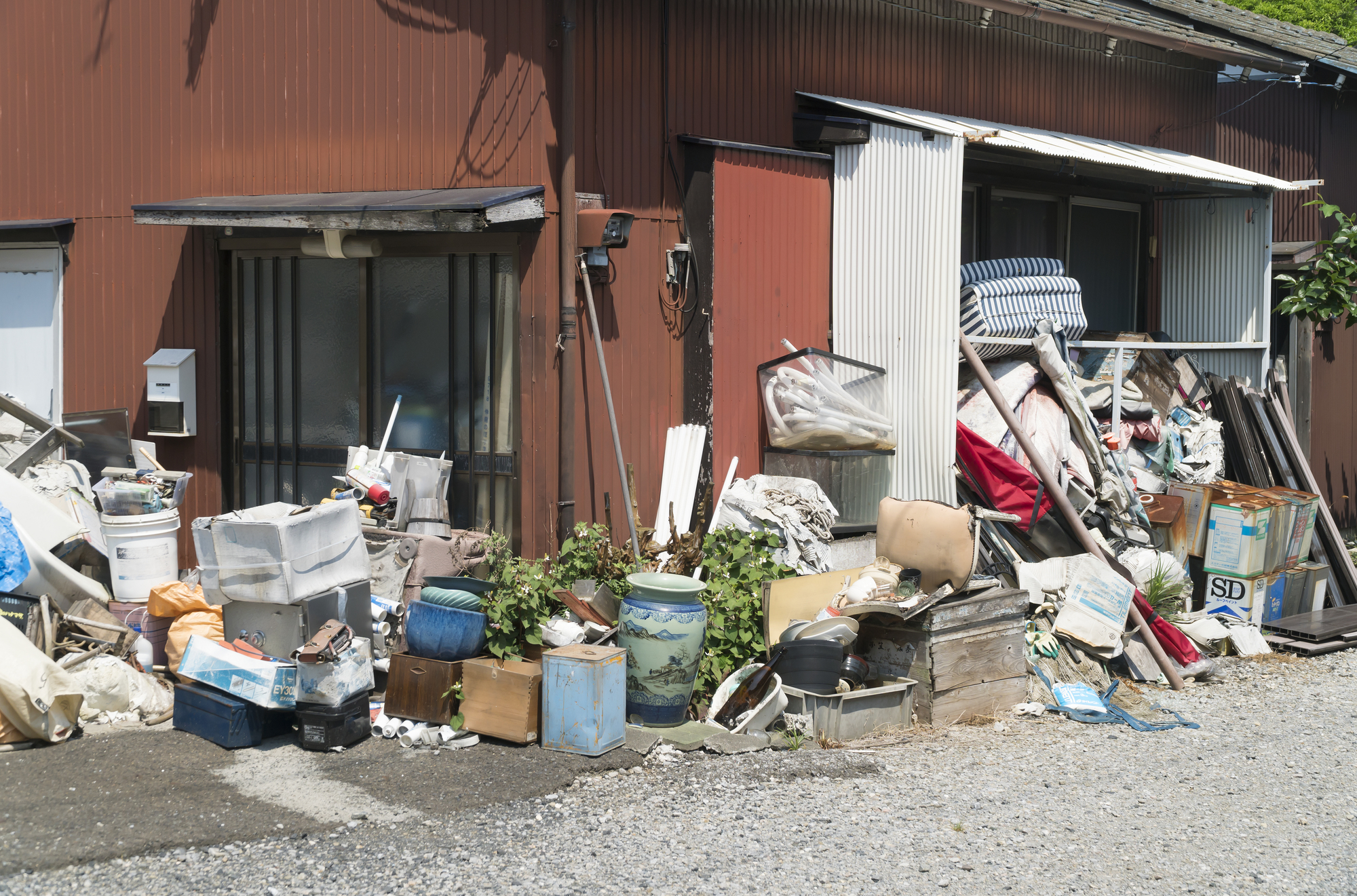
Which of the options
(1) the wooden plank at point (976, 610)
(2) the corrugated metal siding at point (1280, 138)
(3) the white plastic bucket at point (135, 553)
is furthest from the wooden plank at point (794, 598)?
(2) the corrugated metal siding at point (1280, 138)

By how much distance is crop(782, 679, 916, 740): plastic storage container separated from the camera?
676 centimetres

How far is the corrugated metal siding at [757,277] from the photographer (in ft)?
27.7

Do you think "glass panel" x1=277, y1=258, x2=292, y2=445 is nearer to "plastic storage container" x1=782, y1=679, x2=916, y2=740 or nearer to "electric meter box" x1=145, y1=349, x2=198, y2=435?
"electric meter box" x1=145, y1=349, x2=198, y2=435

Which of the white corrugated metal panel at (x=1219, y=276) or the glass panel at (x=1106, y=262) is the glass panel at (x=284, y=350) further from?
the white corrugated metal panel at (x=1219, y=276)

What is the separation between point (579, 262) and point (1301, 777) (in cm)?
505

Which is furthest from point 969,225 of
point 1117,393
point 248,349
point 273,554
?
point 273,554

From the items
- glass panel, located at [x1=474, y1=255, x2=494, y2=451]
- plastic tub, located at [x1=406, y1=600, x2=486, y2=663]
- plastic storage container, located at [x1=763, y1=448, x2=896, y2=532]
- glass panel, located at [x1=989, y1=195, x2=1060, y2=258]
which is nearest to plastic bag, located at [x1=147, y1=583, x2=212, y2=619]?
plastic tub, located at [x1=406, y1=600, x2=486, y2=663]

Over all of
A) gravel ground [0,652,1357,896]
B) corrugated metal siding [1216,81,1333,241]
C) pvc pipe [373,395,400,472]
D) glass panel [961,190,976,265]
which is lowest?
gravel ground [0,652,1357,896]

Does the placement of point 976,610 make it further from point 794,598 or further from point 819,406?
point 819,406

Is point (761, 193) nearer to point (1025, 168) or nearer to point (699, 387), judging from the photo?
point (699, 387)

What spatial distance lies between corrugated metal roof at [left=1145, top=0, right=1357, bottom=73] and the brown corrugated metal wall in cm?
262

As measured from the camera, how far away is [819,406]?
8562 millimetres

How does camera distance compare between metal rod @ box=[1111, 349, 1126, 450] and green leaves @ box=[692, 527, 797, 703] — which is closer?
green leaves @ box=[692, 527, 797, 703]

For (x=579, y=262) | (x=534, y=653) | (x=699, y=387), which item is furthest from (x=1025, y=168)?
(x=534, y=653)
